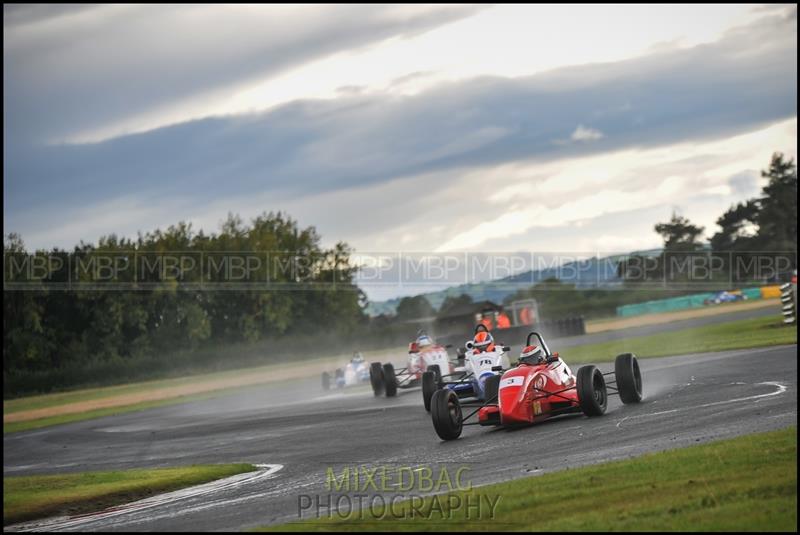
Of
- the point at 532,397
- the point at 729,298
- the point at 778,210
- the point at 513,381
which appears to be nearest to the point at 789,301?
the point at 532,397

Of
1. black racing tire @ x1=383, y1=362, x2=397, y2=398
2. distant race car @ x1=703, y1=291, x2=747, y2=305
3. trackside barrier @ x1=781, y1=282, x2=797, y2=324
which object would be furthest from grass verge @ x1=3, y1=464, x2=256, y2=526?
distant race car @ x1=703, y1=291, x2=747, y2=305

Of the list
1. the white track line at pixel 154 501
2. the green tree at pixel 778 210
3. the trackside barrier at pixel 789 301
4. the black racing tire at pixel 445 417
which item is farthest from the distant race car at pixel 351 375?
the green tree at pixel 778 210

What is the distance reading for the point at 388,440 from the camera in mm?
18141

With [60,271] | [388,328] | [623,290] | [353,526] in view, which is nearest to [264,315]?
[388,328]

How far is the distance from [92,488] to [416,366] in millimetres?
13940

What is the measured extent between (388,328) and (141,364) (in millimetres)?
22857

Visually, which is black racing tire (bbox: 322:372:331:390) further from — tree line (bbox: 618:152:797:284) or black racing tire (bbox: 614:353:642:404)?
tree line (bbox: 618:152:797:284)

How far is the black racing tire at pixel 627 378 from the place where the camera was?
58.7ft

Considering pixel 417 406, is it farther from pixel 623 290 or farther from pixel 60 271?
pixel 623 290

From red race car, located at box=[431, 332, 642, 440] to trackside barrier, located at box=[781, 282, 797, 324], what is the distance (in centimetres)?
2342

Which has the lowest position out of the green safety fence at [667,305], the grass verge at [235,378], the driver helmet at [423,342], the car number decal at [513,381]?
the grass verge at [235,378]

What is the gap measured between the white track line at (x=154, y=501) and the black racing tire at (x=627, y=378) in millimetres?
6294

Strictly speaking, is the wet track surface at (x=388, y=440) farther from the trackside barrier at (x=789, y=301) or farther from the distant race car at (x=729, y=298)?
the distant race car at (x=729, y=298)

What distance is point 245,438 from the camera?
24.3m
